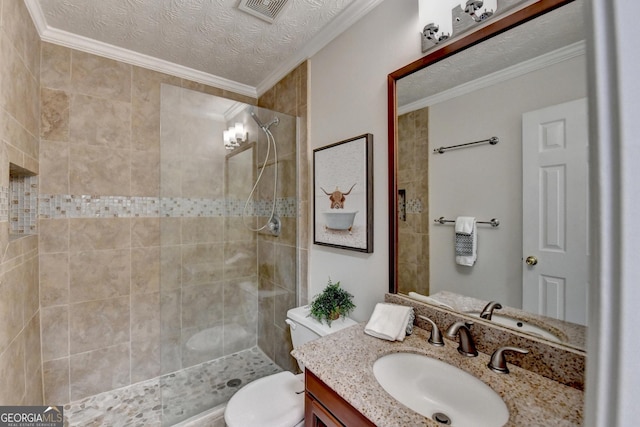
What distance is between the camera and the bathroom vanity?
2.40ft

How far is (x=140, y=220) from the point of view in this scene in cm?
210

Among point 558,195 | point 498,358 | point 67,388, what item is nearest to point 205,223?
point 67,388

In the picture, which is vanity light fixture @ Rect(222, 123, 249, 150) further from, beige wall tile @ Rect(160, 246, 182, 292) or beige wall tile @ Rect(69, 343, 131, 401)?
beige wall tile @ Rect(69, 343, 131, 401)

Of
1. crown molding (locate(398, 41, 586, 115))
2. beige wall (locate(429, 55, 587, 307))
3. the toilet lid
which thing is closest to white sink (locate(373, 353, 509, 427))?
beige wall (locate(429, 55, 587, 307))

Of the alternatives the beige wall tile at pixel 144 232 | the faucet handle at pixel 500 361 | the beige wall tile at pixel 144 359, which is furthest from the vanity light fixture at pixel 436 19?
the beige wall tile at pixel 144 359

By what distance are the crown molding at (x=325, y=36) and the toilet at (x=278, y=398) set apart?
5.75 feet

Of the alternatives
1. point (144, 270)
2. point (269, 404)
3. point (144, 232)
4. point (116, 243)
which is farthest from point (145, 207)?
point (269, 404)

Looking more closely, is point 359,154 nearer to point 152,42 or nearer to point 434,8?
point 434,8

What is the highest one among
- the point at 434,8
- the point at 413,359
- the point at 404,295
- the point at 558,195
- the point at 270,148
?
the point at 434,8

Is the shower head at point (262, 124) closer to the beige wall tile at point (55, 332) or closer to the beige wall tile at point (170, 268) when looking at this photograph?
the beige wall tile at point (170, 268)

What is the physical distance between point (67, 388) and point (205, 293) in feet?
3.64

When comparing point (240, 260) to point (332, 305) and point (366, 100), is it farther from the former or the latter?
point (366, 100)

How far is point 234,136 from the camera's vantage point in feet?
6.27

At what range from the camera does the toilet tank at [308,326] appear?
4.93ft
